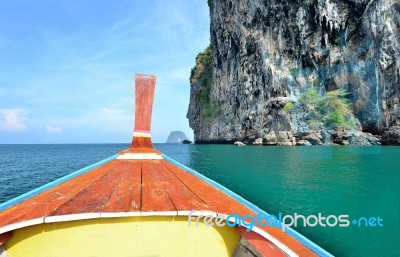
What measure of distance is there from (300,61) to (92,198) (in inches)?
2384

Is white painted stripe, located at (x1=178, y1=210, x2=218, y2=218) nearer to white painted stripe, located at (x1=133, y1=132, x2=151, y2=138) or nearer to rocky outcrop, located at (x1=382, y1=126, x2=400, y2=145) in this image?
white painted stripe, located at (x1=133, y1=132, x2=151, y2=138)

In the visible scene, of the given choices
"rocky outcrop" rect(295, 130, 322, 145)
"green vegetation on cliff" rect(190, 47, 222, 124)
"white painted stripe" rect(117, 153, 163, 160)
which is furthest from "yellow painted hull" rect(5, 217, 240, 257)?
"green vegetation on cliff" rect(190, 47, 222, 124)

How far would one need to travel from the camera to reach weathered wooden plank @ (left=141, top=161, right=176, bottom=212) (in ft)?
7.82

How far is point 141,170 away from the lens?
13.6 ft

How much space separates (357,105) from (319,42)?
1554cm

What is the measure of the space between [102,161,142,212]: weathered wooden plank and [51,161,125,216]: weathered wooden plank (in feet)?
0.22

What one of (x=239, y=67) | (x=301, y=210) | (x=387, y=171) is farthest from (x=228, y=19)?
(x=301, y=210)

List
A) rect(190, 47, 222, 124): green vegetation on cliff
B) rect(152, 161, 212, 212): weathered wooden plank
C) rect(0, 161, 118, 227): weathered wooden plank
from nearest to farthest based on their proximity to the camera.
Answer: rect(0, 161, 118, 227): weathered wooden plank → rect(152, 161, 212, 212): weathered wooden plank → rect(190, 47, 222, 124): green vegetation on cliff

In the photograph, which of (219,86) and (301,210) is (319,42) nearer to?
(219,86)

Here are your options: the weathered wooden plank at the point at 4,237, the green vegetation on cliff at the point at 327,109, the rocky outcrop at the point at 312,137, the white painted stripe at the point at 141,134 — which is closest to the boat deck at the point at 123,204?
the weathered wooden plank at the point at 4,237

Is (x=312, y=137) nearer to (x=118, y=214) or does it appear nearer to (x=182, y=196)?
(x=182, y=196)

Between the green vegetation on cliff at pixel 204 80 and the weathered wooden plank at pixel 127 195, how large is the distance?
254 ft

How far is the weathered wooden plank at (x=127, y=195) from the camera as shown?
2352 millimetres

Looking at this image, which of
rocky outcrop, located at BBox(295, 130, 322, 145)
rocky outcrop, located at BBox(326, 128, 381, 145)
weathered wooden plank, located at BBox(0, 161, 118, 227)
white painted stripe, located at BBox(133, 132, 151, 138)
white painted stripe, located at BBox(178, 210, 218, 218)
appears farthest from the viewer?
rocky outcrop, located at BBox(295, 130, 322, 145)
